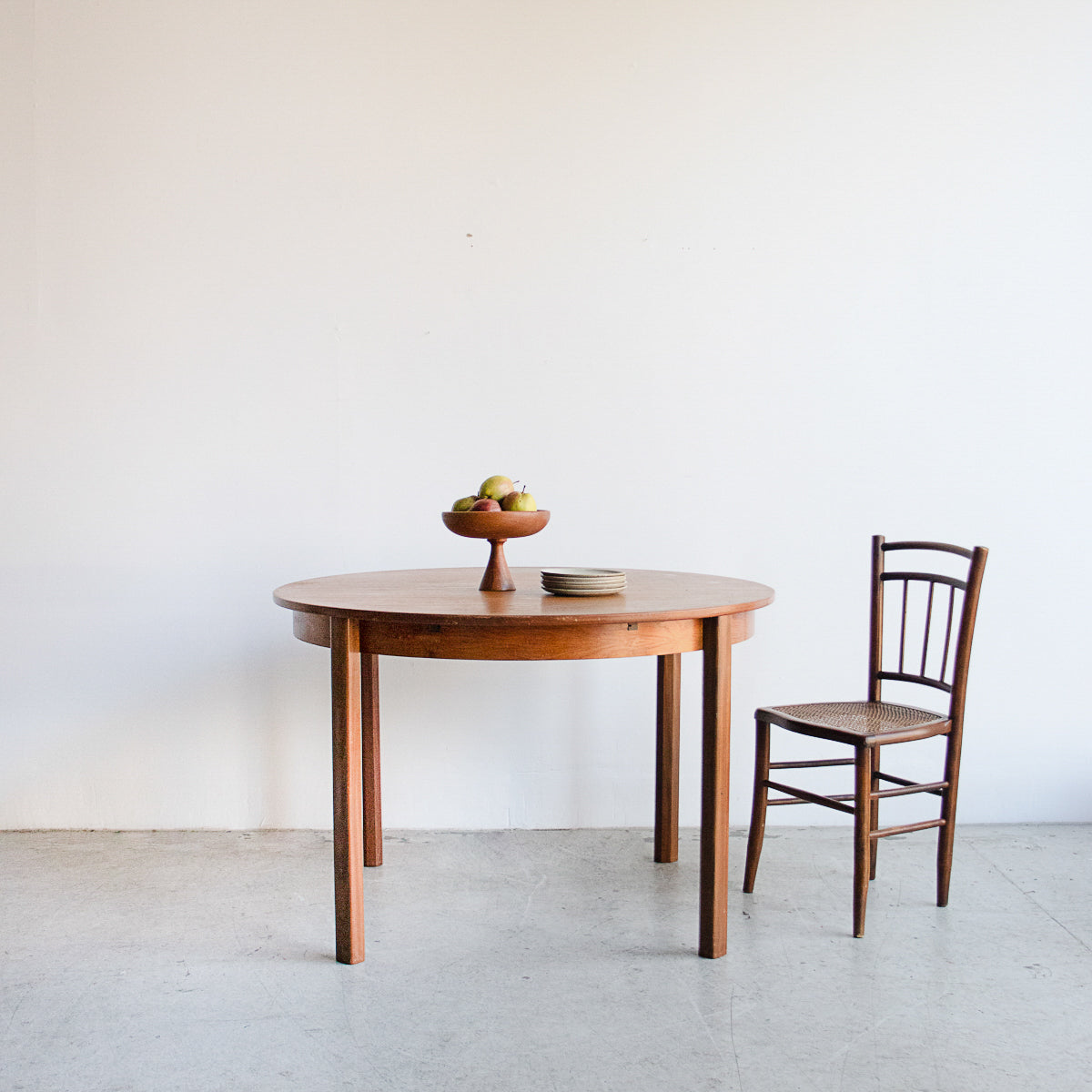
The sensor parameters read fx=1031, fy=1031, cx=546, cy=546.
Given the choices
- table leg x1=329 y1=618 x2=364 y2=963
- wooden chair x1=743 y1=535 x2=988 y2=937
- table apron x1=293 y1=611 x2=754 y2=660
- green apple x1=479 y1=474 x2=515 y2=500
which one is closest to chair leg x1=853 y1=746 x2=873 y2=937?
wooden chair x1=743 y1=535 x2=988 y2=937

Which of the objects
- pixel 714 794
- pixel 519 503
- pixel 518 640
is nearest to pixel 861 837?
pixel 714 794

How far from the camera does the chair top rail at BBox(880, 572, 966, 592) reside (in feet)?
9.25

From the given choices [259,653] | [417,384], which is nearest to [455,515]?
[417,384]

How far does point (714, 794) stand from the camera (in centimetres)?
253

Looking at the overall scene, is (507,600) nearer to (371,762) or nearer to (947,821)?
(371,762)

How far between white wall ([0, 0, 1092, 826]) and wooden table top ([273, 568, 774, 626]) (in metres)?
0.63

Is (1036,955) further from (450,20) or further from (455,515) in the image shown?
(450,20)

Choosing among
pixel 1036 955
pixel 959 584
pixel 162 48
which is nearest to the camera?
pixel 1036 955

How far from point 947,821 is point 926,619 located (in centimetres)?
61

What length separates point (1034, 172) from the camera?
3498mm

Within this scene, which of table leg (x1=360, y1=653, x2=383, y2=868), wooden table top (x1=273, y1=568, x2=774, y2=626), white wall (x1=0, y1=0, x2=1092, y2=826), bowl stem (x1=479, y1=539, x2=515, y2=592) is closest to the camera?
wooden table top (x1=273, y1=568, x2=774, y2=626)

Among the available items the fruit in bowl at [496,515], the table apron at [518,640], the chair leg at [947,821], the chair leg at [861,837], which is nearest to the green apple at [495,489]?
the fruit in bowl at [496,515]

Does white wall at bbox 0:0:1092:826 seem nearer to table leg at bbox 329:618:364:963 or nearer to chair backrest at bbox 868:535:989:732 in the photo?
chair backrest at bbox 868:535:989:732

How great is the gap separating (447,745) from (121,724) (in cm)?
112
